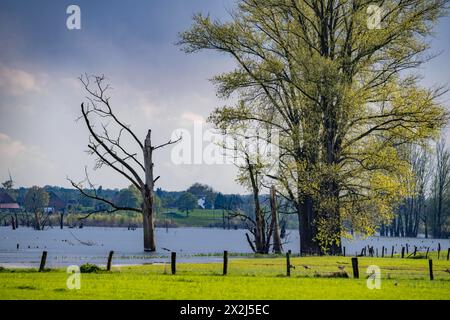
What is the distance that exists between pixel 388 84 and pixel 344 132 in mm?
4610

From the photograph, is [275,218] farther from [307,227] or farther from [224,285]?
[224,285]

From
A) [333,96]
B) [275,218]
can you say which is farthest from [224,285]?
[275,218]

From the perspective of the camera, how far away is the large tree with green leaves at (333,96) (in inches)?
1764

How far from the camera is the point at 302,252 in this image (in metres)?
50.4

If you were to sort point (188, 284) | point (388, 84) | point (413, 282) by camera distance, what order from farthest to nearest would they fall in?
1. point (388, 84)
2. point (413, 282)
3. point (188, 284)

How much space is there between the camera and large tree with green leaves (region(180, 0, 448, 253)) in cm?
4481

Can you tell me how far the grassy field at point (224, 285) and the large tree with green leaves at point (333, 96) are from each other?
923 centimetres

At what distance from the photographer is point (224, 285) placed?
90.0ft

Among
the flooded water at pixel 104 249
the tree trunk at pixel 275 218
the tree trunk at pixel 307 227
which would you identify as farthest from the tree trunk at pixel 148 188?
the tree trunk at pixel 307 227

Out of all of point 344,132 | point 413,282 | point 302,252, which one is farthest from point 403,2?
point 413,282

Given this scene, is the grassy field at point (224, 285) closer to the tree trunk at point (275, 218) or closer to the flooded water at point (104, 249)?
the flooded water at point (104, 249)

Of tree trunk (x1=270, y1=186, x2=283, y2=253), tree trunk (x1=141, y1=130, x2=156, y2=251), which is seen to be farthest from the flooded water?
tree trunk (x1=270, y1=186, x2=283, y2=253)

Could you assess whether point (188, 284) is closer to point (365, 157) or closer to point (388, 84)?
point (365, 157)
